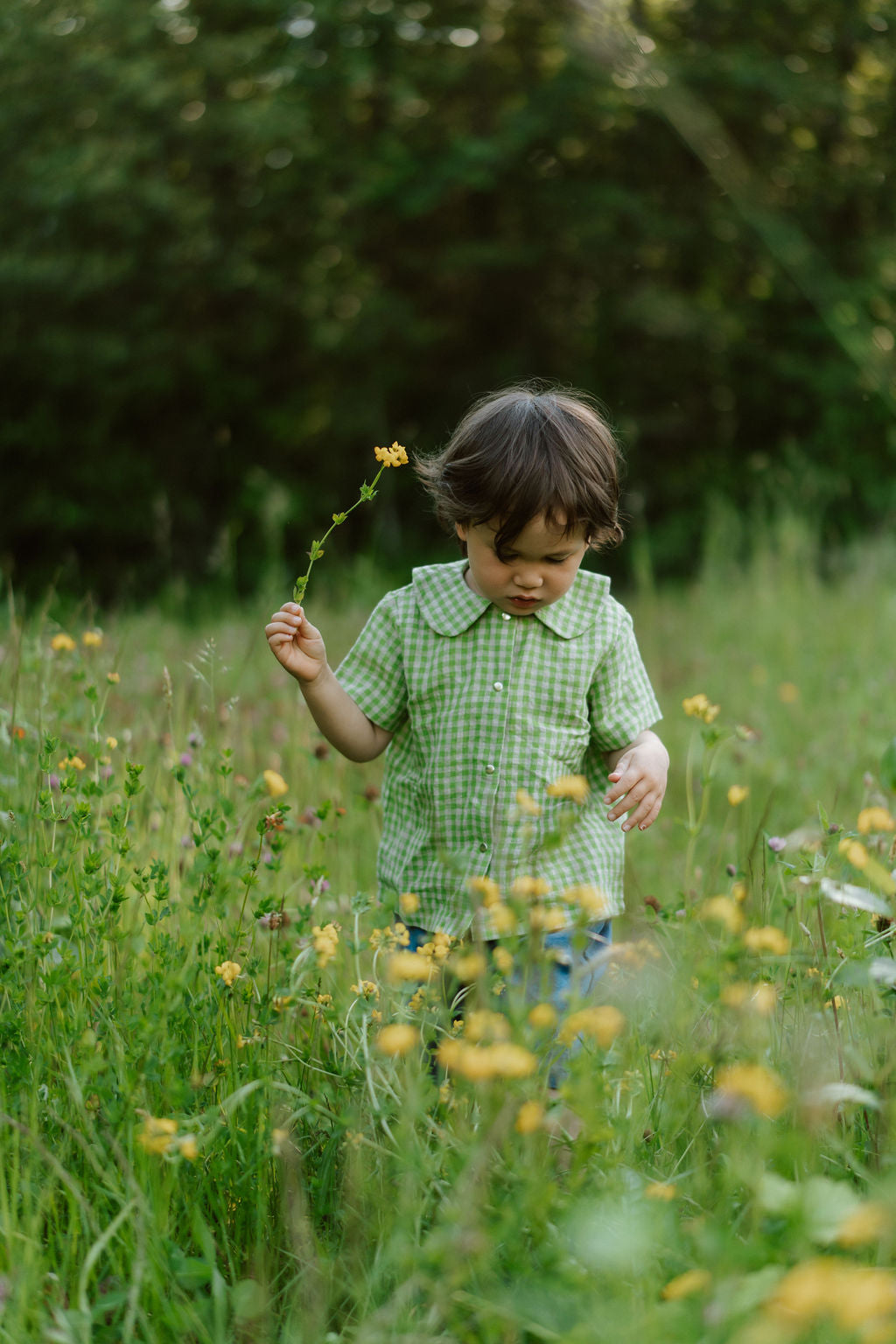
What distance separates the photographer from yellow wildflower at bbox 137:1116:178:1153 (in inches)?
52.3

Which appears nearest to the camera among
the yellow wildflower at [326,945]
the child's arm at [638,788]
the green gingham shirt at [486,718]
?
the yellow wildflower at [326,945]

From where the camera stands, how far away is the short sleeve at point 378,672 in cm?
235

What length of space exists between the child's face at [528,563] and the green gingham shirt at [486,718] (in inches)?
4.6

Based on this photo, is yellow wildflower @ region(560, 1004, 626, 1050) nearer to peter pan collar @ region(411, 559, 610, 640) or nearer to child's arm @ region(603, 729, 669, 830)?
child's arm @ region(603, 729, 669, 830)

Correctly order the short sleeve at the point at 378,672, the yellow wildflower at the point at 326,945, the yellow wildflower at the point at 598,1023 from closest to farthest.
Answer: the yellow wildflower at the point at 598,1023 → the yellow wildflower at the point at 326,945 → the short sleeve at the point at 378,672

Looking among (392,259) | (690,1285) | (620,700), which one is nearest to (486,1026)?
(690,1285)

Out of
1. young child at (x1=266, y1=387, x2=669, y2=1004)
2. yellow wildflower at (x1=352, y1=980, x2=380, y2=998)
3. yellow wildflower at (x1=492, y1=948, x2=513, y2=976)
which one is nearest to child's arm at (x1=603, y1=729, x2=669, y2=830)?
young child at (x1=266, y1=387, x2=669, y2=1004)

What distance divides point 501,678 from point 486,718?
0.08 m

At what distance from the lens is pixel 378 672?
2.35 metres

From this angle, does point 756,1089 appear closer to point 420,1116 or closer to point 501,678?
point 420,1116

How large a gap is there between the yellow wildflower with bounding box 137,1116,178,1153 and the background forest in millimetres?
9111

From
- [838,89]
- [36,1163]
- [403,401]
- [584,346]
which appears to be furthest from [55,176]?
[36,1163]

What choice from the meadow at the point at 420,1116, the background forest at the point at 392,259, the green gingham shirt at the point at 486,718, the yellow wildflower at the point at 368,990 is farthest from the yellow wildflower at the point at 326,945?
the background forest at the point at 392,259

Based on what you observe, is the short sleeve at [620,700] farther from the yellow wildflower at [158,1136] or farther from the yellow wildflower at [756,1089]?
the yellow wildflower at [756,1089]
